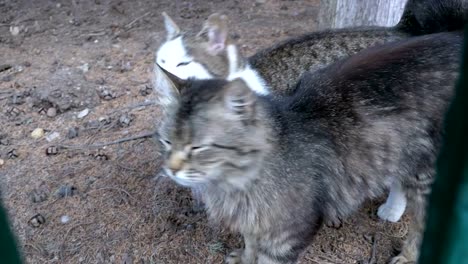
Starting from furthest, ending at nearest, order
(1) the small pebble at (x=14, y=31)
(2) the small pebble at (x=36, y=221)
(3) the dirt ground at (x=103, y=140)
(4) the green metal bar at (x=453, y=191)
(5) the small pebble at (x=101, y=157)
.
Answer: (1) the small pebble at (x=14, y=31) → (5) the small pebble at (x=101, y=157) → (2) the small pebble at (x=36, y=221) → (3) the dirt ground at (x=103, y=140) → (4) the green metal bar at (x=453, y=191)

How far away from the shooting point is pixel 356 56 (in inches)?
104

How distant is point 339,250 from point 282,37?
288cm

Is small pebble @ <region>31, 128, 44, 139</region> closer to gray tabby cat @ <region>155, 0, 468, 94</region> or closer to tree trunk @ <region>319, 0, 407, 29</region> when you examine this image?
gray tabby cat @ <region>155, 0, 468, 94</region>

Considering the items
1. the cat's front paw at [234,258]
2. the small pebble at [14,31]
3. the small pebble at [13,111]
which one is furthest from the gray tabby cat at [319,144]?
the small pebble at [14,31]

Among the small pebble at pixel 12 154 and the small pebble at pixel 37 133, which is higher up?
the small pebble at pixel 37 133

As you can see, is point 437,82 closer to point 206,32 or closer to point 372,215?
point 372,215

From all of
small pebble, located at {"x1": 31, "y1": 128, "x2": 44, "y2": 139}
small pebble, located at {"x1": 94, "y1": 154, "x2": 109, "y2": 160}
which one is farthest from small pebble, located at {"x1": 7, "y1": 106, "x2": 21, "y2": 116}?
small pebble, located at {"x1": 94, "y1": 154, "x2": 109, "y2": 160}

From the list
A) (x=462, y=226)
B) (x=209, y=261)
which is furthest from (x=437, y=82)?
(x=462, y=226)

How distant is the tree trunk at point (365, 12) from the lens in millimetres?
3777

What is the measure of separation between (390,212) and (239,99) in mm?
1432

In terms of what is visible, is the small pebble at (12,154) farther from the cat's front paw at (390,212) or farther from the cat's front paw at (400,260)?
the cat's front paw at (400,260)

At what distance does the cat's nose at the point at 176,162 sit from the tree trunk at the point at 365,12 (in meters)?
2.20

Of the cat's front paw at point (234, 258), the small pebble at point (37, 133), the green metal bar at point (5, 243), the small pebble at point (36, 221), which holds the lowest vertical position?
the cat's front paw at point (234, 258)

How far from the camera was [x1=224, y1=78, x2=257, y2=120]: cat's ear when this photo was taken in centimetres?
210
